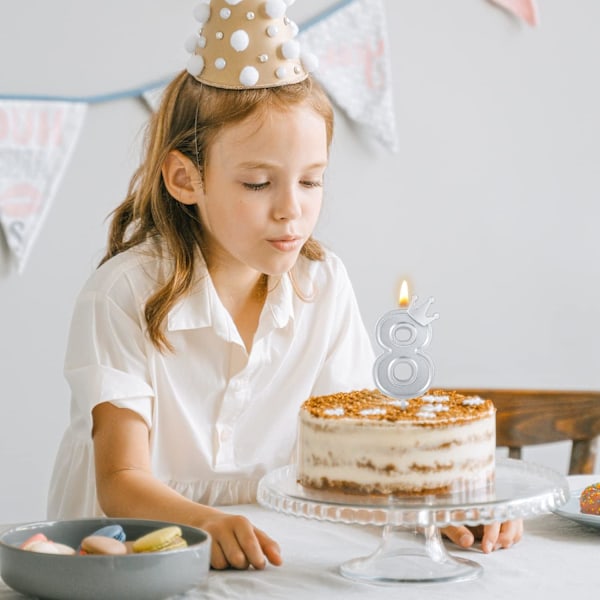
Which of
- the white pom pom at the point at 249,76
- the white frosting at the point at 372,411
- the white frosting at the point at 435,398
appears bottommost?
the white frosting at the point at 372,411

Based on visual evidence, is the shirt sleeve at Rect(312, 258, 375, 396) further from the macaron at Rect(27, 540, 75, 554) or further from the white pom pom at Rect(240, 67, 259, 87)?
the macaron at Rect(27, 540, 75, 554)

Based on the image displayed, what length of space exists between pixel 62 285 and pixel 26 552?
5.23 ft

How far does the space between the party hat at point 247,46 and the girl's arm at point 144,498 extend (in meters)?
0.43

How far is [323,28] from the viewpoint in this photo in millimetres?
2582

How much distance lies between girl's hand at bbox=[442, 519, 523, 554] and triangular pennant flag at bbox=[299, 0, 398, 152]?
1678 mm

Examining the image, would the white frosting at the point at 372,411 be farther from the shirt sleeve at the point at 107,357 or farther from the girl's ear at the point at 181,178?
the girl's ear at the point at 181,178

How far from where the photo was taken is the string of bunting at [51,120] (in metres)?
2.31

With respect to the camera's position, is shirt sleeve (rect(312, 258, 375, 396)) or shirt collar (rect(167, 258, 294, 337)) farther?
shirt sleeve (rect(312, 258, 375, 396))

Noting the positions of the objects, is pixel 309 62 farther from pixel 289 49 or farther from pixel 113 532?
pixel 113 532

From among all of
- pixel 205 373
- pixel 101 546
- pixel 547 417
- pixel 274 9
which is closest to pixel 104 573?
pixel 101 546

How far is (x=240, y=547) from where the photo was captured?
977mm

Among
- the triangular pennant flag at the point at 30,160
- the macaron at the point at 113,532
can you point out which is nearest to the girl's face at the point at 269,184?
the macaron at the point at 113,532

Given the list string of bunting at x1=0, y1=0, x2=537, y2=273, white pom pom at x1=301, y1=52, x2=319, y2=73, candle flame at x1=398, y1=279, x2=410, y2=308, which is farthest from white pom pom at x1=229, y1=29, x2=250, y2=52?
string of bunting at x1=0, y1=0, x2=537, y2=273

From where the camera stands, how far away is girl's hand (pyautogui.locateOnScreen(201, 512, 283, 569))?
967mm
